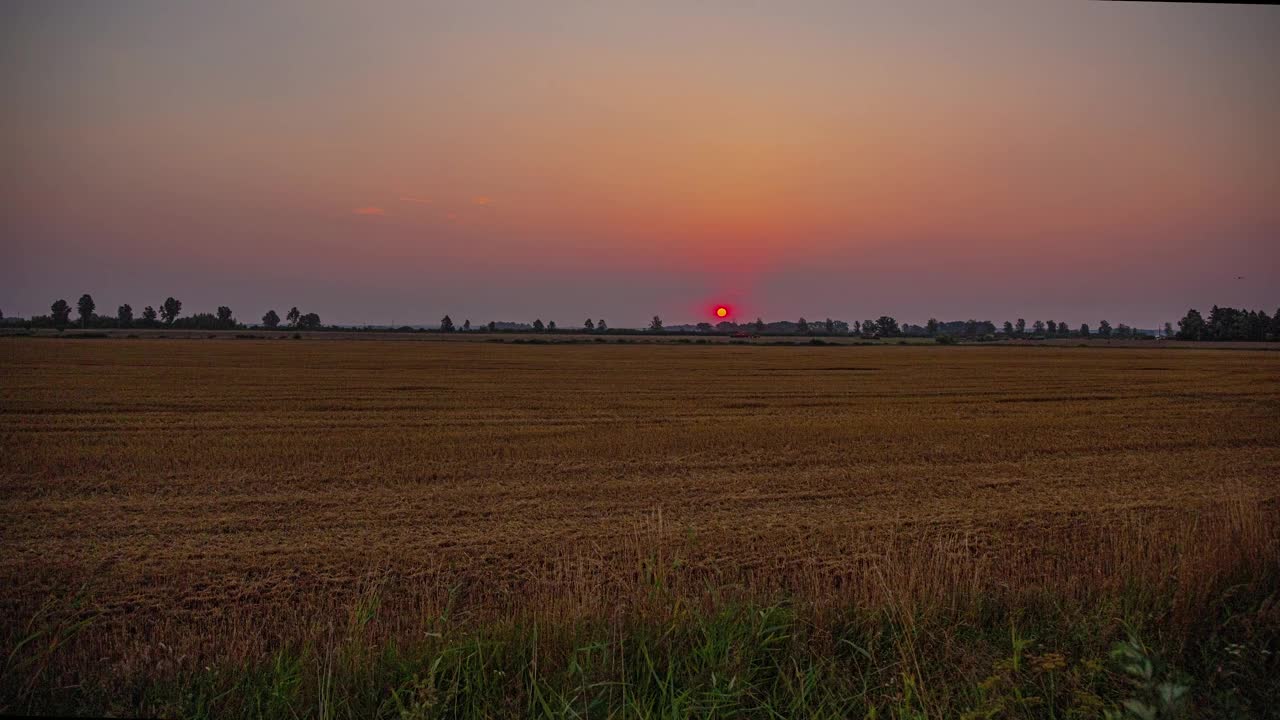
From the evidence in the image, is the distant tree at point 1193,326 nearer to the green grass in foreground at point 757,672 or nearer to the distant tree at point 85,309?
the green grass in foreground at point 757,672

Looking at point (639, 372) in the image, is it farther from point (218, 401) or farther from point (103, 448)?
point (103, 448)

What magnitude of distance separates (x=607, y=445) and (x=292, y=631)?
11.3 meters

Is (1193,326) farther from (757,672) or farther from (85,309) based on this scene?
(85,309)

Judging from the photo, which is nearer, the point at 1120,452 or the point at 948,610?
the point at 948,610

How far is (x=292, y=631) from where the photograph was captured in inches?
238

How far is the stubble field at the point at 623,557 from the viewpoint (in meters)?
4.32

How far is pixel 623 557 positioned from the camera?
8430 millimetres

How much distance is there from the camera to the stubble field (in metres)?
4.32

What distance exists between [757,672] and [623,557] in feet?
13.3

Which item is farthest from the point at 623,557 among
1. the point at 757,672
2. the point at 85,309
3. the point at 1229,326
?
the point at 85,309

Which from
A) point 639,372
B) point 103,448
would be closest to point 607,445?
point 103,448

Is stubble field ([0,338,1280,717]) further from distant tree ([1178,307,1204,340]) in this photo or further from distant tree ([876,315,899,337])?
distant tree ([876,315,899,337])

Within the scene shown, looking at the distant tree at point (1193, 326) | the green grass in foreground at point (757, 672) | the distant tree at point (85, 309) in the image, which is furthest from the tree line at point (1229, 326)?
the distant tree at point (85, 309)

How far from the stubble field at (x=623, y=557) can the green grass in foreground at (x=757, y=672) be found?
0.03 meters
